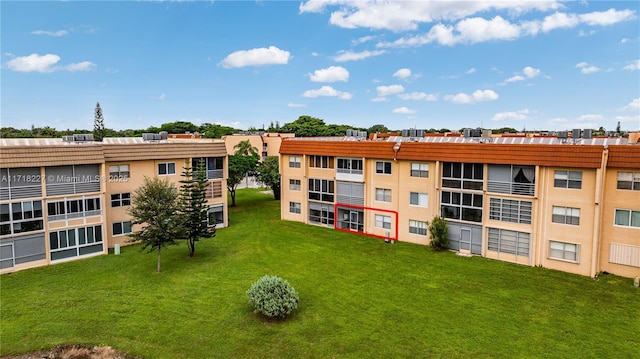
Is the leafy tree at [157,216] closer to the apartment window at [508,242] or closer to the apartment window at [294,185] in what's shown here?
the apartment window at [294,185]

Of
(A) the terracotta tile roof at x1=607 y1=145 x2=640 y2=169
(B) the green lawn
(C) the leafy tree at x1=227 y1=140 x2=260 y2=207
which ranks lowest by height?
(B) the green lawn

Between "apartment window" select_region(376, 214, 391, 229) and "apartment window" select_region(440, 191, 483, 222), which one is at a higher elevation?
"apartment window" select_region(440, 191, 483, 222)

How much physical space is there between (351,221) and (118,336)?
70.6 ft

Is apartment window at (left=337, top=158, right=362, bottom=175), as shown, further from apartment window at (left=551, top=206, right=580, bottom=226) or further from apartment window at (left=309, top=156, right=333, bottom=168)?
apartment window at (left=551, top=206, right=580, bottom=226)

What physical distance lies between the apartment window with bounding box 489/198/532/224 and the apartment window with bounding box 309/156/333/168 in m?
14.3

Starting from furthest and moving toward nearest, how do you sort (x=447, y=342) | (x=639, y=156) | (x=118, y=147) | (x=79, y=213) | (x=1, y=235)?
(x=118, y=147) < (x=79, y=213) < (x=1, y=235) < (x=639, y=156) < (x=447, y=342)

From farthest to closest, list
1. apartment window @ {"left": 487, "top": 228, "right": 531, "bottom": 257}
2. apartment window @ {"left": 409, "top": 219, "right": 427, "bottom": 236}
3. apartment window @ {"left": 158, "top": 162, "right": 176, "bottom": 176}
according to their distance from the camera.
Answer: apartment window @ {"left": 158, "top": 162, "right": 176, "bottom": 176}
apartment window @ {"left": 409, "top": 219, "right": 427, "bottom": 236}
apartment window @ {"left": 487, "top": 228, "right": 531, "bottom": 257}

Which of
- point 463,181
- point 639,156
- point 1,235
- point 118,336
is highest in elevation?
point 639,156

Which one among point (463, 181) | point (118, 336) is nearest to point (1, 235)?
point (118, 336)

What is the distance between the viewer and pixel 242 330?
18.3 metres

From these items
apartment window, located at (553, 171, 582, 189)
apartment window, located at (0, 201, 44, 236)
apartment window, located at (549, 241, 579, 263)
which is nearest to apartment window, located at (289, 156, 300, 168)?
apartment window, located at (0, 201, 44, 236)

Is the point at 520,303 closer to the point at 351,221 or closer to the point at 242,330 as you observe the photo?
the point at 242,330

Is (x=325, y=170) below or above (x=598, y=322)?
above

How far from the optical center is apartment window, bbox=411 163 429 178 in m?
30.7
